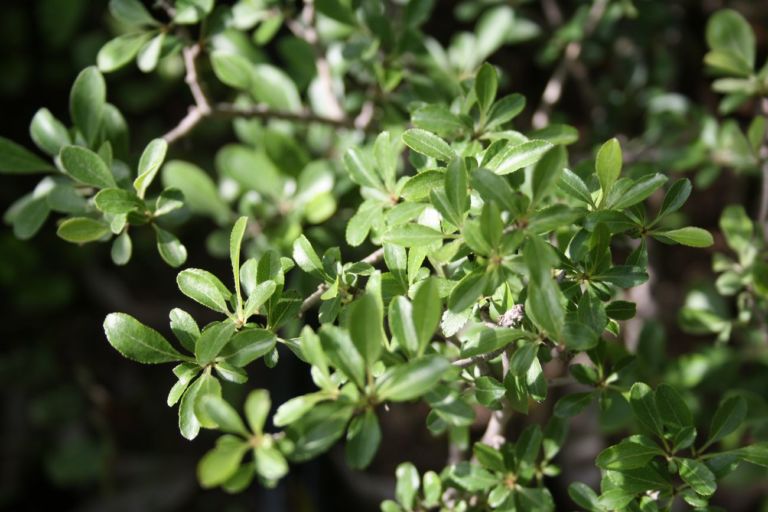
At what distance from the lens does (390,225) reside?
0.68m

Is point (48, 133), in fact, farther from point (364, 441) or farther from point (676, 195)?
point (676, 195)

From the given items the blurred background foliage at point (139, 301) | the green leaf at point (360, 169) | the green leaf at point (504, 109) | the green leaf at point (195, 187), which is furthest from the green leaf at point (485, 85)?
the blurred background foliage at point (139, 301)

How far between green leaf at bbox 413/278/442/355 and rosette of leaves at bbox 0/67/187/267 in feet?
1.09

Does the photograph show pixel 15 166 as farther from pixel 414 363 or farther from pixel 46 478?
pixel 46 478

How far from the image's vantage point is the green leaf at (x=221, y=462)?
504 millimetres

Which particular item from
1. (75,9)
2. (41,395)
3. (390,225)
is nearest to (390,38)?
(390,225)

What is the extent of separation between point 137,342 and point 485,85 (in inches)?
16.8

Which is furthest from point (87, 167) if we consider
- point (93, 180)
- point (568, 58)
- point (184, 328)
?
point (568, 58)

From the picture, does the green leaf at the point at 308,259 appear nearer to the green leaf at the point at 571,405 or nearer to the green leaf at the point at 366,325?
the green leaf at the point at 366,325

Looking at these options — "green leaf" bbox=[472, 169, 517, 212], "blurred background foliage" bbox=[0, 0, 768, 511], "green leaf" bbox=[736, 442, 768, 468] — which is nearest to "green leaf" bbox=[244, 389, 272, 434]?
"green leaf" bbox=[472, 169, 517, 212]

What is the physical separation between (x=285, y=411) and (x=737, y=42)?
90cm

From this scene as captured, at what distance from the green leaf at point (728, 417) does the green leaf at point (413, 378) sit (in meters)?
0.36

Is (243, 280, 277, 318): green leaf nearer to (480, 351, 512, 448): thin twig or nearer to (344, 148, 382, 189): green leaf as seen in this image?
(344, 148, 382, 189): green leaf

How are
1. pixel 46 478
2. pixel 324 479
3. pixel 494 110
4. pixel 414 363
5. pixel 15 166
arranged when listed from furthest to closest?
1. pixel 46 478
2. pixel 324 479
3. pixel 15 166
4. pixel 494 110
5. pixel 414 363
